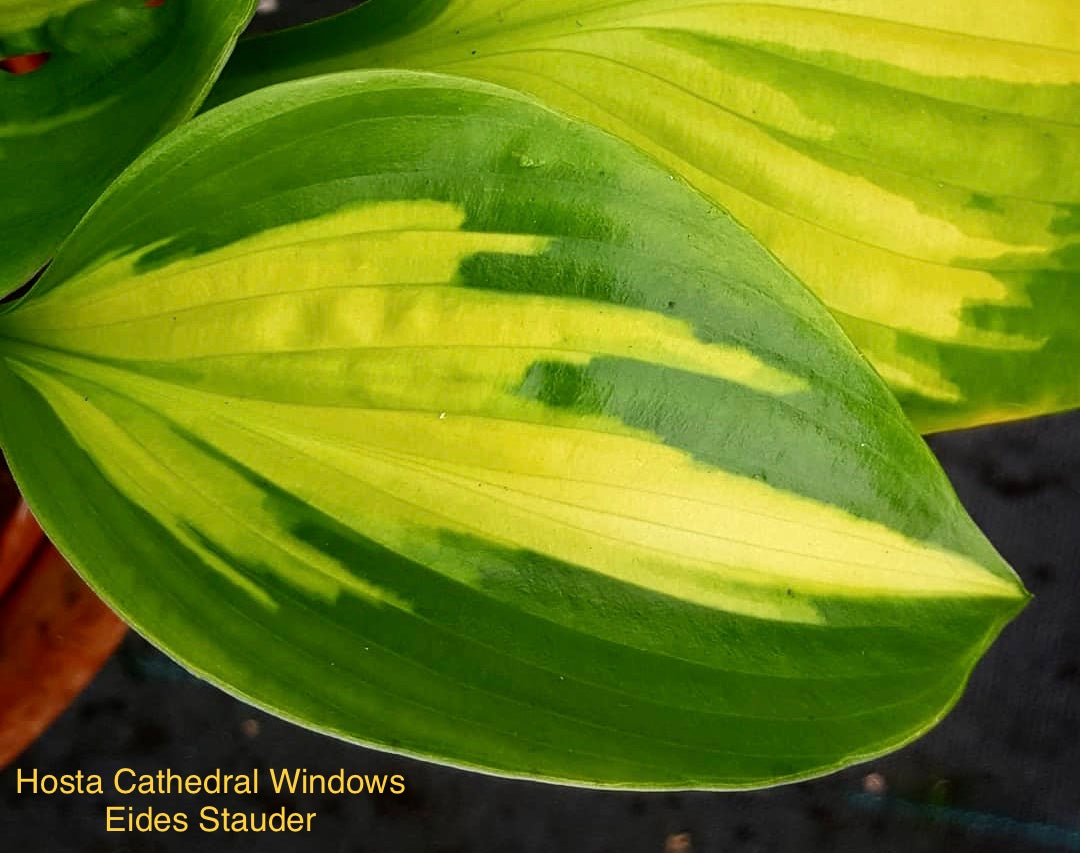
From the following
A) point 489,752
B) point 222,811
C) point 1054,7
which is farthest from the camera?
point 222,811

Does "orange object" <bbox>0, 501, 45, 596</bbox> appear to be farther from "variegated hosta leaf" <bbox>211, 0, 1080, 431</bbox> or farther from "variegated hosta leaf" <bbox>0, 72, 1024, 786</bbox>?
"variegated hosta leaf" <bbox>211, 0, 1080, 431</bbox>

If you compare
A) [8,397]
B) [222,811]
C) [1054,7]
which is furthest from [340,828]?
[1054,7]

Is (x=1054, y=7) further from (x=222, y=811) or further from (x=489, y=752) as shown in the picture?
(x=222, y=811)

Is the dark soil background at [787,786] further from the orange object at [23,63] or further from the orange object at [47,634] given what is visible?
the orange object at [23,63]

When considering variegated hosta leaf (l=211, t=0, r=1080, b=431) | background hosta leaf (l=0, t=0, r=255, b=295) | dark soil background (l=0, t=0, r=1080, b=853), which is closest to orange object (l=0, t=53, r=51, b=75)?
background hosta leaf (l=0, t=0, r=255, b=295)

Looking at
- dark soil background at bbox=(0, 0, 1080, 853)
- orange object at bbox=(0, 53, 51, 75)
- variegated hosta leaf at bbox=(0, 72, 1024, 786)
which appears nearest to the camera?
variegated hosta leaf at bbox=(0, 72, 1024, 786)

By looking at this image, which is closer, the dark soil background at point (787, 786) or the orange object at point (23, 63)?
the orange object at point (23, 63)

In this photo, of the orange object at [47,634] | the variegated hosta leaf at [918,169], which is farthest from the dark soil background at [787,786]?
the variegated hosta leaf at [918,169]
